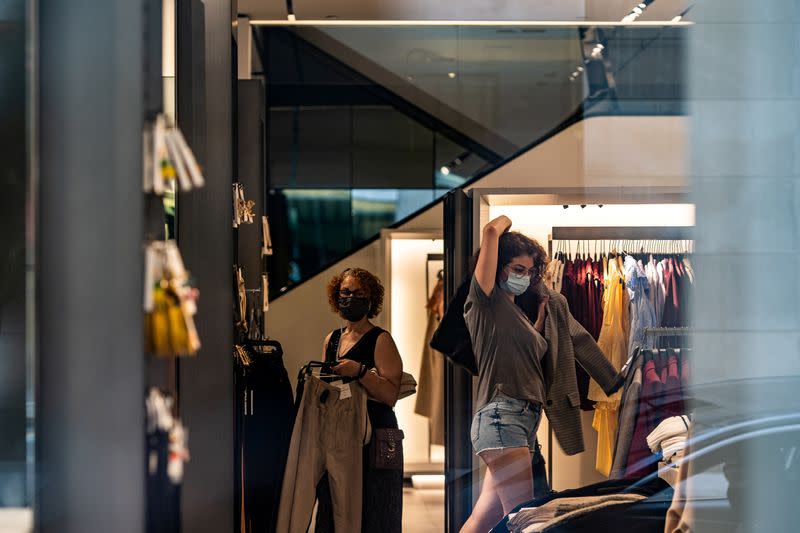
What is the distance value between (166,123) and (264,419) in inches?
101

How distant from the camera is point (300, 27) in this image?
6.85 m

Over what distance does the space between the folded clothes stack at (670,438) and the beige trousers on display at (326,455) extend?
1.23 m

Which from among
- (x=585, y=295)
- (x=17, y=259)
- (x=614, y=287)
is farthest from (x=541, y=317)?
(x=17, y=259)

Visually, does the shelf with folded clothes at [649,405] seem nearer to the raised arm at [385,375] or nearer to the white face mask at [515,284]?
the white face mask at [515,284]

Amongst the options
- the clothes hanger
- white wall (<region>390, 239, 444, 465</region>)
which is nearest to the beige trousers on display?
the clothes hanger

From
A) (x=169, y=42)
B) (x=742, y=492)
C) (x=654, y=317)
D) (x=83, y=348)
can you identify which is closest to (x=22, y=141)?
(x=83, y=348)

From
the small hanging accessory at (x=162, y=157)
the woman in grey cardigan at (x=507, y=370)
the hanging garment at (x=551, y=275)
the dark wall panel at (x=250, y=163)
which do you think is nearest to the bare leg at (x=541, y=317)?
the woman in grey cardigan at (x=507, y=370)

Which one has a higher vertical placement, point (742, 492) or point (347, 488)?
point (742, 492)

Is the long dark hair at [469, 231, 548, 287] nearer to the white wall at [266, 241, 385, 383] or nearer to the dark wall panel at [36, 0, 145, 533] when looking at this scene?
the white wall at [266, 241, 385, 383]

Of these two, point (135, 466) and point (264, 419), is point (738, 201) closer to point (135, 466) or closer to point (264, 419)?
point (135, 466)

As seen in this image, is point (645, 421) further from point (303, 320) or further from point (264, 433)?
point (303, 320)

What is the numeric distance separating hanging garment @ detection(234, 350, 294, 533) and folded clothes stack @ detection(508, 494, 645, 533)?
1.19m

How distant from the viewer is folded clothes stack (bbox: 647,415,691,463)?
294cm

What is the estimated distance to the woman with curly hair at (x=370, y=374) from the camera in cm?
384
